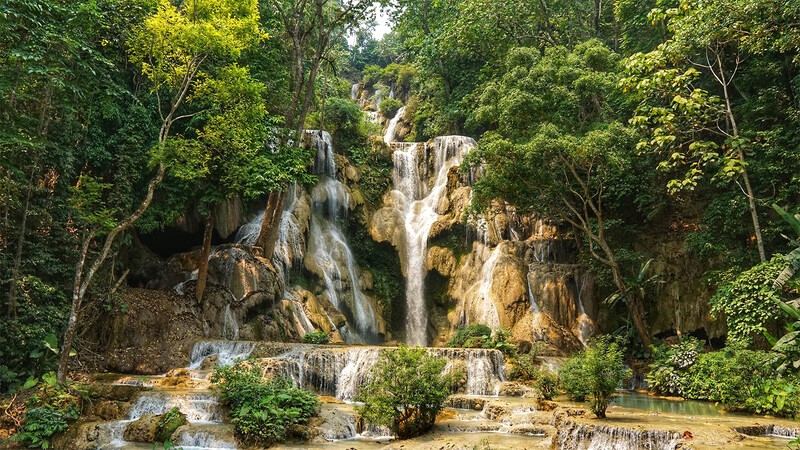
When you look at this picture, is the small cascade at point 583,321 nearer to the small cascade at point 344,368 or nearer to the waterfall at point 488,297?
the waterfall at point 488,297

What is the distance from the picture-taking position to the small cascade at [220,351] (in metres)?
15.2

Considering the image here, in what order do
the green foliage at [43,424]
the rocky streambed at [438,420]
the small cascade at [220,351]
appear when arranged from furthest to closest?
1. the small cascade at [220,351]
2. the green foliage at [43,424]
3. the rocky streambed at [438,420]

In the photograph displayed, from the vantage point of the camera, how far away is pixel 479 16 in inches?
1015

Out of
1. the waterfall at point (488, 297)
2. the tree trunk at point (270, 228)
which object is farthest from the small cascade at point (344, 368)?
the waterfall at point (488, 297)

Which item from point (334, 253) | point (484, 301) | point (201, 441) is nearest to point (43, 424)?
point (201, 441)

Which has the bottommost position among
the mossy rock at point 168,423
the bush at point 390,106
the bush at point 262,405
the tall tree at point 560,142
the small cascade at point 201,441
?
the small cascade at point 201,441

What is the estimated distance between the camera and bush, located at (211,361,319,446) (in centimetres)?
963

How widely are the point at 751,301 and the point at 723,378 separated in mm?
2538

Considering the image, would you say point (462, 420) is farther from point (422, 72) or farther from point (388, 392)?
point (422, 72)

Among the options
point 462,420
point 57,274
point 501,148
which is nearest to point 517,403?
point 462,420

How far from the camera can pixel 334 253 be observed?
24.2 metres

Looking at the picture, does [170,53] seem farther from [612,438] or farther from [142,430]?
[612,438]

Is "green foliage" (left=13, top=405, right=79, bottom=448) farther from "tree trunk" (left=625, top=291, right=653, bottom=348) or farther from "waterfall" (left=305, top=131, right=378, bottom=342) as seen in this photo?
"tree trunk" (left=625, top=291, right=653, bottom=348)

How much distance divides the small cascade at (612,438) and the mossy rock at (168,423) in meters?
7.00
